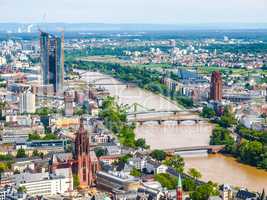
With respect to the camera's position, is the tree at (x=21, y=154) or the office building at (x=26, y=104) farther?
the office building at (x=26, y=104)

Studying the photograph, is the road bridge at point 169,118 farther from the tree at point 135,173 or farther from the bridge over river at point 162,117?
the tree at point 135,173

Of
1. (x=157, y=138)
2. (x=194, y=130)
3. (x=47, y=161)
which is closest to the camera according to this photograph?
(x=47, y=161)

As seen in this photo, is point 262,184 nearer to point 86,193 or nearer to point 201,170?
point 201,170

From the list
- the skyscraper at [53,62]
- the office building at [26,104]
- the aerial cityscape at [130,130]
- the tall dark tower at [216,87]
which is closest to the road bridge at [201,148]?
the aerial cityscape at [130,130]

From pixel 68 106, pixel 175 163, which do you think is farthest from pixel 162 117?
pixel 175 163

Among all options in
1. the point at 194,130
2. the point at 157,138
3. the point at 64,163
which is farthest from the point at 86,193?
the point at 194,130

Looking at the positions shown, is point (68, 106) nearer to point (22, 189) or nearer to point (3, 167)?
point (3, 167)

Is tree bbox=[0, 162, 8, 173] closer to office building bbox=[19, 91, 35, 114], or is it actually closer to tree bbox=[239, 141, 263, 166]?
tree bbox=[239, 141, 263, 166]

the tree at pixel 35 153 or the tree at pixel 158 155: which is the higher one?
the tree at pixel 158 155
